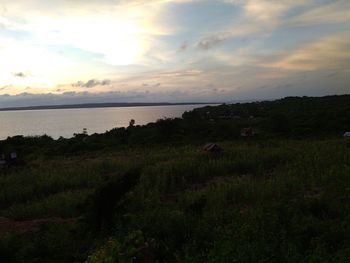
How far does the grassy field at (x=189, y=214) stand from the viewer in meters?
5.66

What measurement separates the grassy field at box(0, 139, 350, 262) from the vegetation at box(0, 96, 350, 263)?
24mm

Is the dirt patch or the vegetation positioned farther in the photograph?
the dirt patch

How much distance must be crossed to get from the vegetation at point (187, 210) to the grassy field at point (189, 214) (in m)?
0.02

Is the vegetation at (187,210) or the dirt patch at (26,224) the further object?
the dirt patch at (26,224)

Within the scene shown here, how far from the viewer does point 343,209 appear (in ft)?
30.9

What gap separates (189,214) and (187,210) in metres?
0.89

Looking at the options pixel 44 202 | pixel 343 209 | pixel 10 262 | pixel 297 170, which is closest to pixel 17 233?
pixel 10 262

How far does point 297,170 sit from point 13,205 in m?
10.1

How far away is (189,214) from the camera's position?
8641 mm

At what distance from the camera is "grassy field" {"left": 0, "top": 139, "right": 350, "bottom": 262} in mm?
5656

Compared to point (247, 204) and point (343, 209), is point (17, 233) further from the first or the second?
point (343, 209)

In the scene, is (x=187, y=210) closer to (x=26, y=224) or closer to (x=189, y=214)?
(x=189, y=214)

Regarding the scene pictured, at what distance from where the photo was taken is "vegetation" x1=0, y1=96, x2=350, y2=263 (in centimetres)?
574

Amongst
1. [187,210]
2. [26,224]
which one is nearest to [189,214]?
[187,210]
